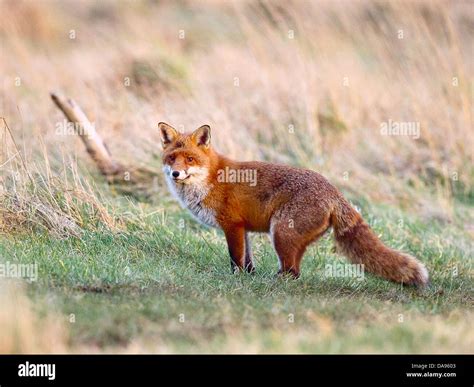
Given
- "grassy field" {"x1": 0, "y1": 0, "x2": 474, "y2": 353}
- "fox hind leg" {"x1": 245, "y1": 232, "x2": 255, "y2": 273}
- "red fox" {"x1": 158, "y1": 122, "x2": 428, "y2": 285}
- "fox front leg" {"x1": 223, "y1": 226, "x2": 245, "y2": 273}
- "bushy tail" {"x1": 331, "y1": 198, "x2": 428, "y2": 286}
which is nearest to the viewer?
"grassy field" {"x1": 0, "y1": 0, "x2": 474, "y2": 353}

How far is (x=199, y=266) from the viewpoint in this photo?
7.52 m

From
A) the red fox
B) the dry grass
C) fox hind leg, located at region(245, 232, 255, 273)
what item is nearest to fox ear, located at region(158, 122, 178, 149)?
the red fox

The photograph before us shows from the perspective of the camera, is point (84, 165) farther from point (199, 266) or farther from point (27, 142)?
point (199, 266)

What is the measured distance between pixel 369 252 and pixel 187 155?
1.96 m

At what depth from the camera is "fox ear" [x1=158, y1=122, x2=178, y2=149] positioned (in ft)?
25.3

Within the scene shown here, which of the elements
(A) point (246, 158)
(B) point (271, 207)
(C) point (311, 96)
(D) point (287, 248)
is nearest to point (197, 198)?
(B) point (271, 207)

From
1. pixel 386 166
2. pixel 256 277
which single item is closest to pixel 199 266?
pixel 256 277

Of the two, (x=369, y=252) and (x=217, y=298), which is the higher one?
(x=369, y=252)

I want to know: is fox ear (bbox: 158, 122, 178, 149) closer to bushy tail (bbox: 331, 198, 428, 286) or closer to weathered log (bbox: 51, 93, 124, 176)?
bushy tail (bbox: 331, 198, 428, 286)

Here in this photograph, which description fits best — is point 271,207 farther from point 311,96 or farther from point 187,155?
point 311,96

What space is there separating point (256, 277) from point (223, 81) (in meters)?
6.97

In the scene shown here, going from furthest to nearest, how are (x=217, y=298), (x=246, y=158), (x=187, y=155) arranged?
(x=246, y=158)
(x=187, y=155)
(x=217, y=298)

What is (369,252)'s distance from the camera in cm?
700
